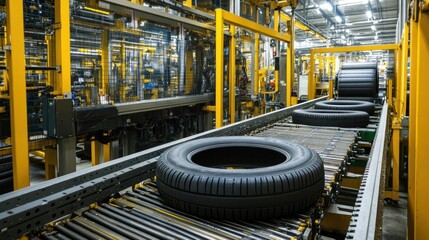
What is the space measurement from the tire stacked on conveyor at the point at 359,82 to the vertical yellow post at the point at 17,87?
4.93 metres

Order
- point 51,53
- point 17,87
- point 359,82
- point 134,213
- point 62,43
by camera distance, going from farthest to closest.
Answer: point 359,82 → point 51,53 → point 62,43 → point 17,87 → point 134,213

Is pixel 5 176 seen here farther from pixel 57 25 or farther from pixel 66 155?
pixel 57 25

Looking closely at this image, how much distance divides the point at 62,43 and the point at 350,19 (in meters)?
16.8

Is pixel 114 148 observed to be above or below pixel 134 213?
below

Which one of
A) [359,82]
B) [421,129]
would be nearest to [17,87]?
[421,129]

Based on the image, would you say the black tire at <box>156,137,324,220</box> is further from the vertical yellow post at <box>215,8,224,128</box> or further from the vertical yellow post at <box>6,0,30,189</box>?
the vertical yellow post at <box>215,8,224,128</box>

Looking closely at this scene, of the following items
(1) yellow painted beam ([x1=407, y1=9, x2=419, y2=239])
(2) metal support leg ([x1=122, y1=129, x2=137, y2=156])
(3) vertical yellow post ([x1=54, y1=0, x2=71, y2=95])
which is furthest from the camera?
(2) metal support leg ([x1=122, y1=129, x2=137, y2=156])

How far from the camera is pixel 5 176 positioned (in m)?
3.26

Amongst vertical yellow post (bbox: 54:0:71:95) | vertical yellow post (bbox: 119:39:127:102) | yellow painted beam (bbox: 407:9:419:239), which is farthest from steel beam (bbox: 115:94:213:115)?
yellow painted beam (bbox: 407:9:419:239)

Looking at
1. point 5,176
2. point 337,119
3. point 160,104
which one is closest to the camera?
point 5,176

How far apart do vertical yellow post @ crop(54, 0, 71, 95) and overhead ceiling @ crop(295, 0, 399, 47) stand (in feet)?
33.5

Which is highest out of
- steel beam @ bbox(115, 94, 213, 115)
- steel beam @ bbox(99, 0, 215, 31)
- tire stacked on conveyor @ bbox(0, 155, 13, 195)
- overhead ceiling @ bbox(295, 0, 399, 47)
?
overhead ceiling @ bbox(295, 0, 399, 47)

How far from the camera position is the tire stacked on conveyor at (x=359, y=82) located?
18.5 feet

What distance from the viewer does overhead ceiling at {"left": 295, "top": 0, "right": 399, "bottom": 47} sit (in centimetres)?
1307
